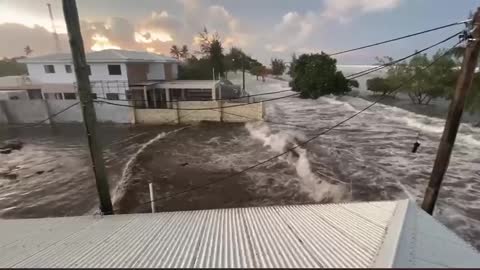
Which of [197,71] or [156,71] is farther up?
[197,71]

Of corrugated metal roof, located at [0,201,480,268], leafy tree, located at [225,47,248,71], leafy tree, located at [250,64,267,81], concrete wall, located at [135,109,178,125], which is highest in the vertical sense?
leafy tree, located at [225,47,248,71]

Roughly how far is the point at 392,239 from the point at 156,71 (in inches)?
1178

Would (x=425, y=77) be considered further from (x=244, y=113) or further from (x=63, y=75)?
(x=63, y=75)

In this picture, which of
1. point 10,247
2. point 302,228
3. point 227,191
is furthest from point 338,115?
point 10,247

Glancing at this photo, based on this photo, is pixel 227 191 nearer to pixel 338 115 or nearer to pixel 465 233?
pixel 465 233

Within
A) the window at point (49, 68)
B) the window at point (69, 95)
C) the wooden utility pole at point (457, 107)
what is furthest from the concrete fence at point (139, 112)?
the wooden utility pole at point (457, 107)

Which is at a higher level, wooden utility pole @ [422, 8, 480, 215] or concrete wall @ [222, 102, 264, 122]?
wooden utility pole @ [422, 8, 480, 215]

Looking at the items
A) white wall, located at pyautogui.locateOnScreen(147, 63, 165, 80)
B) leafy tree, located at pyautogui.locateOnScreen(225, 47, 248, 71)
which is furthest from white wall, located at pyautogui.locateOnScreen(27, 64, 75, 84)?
leafy tree, located at pyautogui.locateOnScreen(225, 47, 248, 71)

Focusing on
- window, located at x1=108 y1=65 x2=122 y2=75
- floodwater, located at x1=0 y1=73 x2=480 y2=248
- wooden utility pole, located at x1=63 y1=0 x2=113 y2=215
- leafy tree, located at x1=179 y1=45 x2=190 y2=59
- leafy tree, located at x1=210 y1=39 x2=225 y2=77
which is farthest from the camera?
leafy tree, located at x1=179 y1=45 x2=190 y2=59

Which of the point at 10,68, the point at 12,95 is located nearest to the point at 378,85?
the point at 12,95

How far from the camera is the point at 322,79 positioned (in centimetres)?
3569

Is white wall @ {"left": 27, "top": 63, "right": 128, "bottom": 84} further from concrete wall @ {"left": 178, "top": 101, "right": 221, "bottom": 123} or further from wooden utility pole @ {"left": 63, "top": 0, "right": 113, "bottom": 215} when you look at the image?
wooden utility pole @ {"left": 63, "top": 0, "right": 113, "bottom": 215}

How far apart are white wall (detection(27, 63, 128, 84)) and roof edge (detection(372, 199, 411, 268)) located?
25170 mm

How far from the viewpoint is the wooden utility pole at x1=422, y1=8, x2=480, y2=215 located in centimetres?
512
